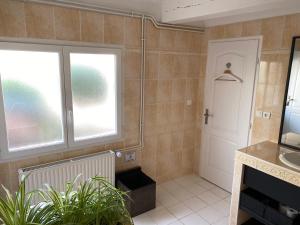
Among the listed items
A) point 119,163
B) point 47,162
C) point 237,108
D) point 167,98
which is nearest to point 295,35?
point 237,108

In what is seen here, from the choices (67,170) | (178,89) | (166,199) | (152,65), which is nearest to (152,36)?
(152,65)

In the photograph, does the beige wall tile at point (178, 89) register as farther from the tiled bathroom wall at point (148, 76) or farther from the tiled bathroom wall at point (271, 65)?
the tiled bathroom wall at point (271, 65)

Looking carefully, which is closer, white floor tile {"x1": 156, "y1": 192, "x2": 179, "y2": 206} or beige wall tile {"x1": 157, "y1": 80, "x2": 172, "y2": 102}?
white floor tile {"x1": 156, "y1": 192, "x2": 179, "y2": 206}

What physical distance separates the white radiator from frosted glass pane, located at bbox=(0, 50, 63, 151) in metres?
0.24

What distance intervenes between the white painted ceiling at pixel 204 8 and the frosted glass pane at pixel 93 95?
57 cm

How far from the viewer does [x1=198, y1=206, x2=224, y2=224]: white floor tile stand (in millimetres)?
2471

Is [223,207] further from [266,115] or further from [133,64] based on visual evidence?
[133,64]

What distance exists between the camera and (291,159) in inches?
76.5

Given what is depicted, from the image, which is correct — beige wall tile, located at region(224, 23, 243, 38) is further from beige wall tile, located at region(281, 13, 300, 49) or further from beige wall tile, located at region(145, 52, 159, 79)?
beige wall tile, located at region(145, 52, 159, 79)

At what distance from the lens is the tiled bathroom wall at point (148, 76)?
1.96 m

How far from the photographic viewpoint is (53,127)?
7.31ft

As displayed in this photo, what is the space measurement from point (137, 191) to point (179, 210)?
587mm

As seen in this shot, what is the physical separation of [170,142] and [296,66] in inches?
67.7

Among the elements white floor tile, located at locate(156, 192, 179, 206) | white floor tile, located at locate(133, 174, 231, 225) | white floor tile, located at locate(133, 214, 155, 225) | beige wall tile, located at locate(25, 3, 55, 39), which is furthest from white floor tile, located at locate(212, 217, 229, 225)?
beige wall tile, located at locate(25, 3, 55, 39)
